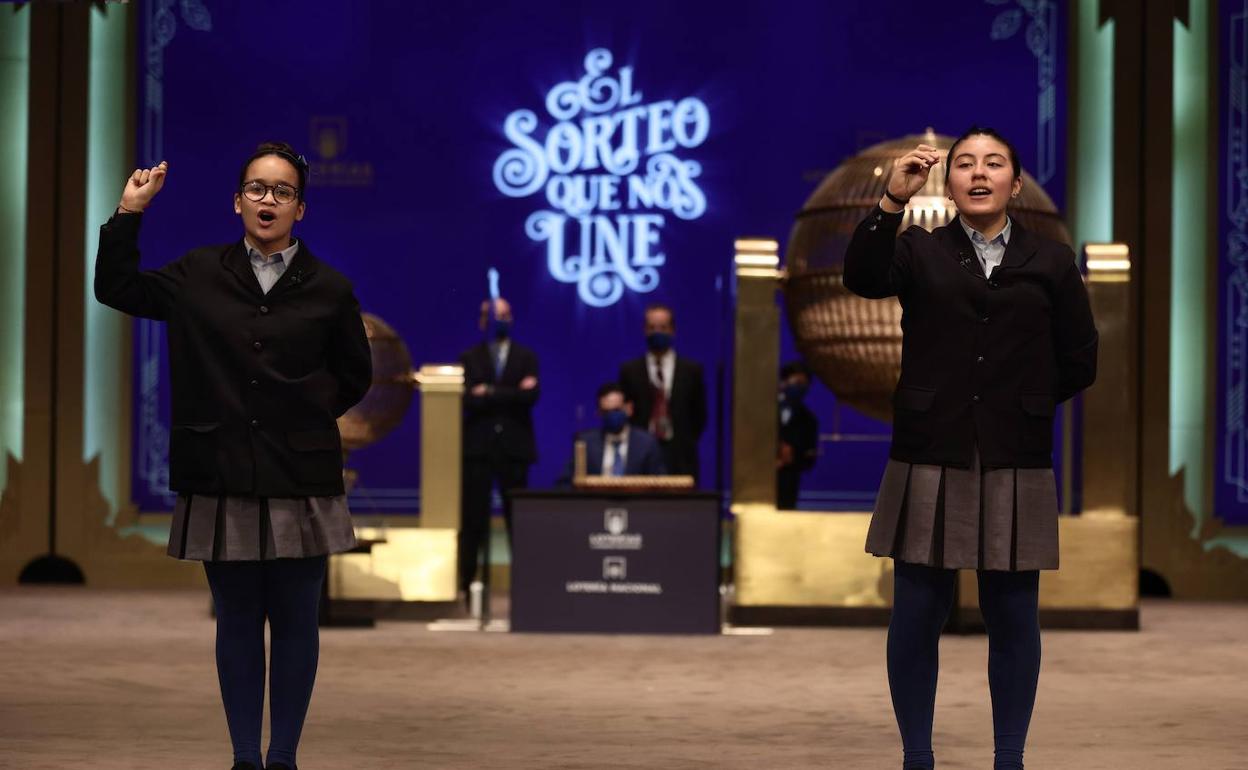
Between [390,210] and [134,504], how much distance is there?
2.50 metres

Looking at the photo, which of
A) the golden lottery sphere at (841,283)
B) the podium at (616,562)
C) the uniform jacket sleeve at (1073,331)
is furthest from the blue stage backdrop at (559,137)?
the uniform jacket sleeve at (1073,331)

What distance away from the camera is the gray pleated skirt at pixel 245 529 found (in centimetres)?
397

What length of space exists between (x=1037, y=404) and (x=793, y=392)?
22.1 feet

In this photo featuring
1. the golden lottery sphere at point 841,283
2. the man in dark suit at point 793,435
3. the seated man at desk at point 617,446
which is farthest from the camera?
the man in dark suit at point 793,435

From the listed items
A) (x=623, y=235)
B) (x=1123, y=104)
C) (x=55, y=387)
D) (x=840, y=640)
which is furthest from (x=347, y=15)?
(x=840, y=640)

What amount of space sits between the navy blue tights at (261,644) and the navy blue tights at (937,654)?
129 centimetres

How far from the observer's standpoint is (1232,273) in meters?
11.6

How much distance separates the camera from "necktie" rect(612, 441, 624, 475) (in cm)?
934

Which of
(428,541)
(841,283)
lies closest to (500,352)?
(428,541)

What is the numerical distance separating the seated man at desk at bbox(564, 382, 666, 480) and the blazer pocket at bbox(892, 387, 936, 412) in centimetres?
527

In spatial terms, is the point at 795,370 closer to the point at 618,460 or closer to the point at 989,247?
the point at 618,460

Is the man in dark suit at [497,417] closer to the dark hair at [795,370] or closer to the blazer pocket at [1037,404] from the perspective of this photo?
the dark hair at [795,370]

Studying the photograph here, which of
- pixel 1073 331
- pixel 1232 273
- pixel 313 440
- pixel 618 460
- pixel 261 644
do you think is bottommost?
pixel 261 644

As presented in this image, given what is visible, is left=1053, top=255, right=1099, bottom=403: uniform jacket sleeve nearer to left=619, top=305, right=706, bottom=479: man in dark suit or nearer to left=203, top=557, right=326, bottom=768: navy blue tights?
left=203, top=557, right=326, bottom=768: navy blue tights
